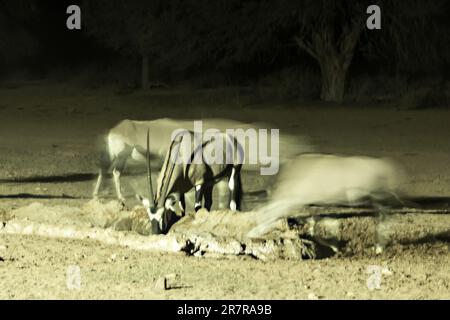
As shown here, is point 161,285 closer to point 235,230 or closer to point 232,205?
point 235,230

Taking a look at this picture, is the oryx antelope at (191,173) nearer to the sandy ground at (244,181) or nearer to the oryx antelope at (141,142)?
the oryx antelope at (141,142)

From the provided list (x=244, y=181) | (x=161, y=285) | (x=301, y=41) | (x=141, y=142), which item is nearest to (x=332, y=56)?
(x=301, y=41)

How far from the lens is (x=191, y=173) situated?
9766 mm

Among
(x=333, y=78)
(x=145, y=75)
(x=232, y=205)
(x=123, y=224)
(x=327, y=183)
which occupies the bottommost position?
(x=123, y=224)

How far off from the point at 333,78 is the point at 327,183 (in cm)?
1768

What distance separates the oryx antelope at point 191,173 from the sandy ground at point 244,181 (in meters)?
0.73

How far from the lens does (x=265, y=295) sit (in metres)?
7.01

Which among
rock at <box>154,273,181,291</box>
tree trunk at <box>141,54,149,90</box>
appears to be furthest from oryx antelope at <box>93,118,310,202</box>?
tree trunk at <box>141,54,149,90</box>

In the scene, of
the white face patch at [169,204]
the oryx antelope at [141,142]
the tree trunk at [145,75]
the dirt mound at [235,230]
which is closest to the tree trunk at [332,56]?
the tree trunk at [145,75]

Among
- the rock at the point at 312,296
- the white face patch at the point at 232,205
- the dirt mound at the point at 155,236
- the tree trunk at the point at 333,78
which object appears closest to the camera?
the rock at the point at 312,296

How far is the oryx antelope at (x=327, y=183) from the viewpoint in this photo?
32.5 ft

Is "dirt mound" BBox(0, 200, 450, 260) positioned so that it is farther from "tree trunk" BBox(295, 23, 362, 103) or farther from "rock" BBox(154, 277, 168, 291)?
"tree trunk" BBox(295, 23, 362, 103)

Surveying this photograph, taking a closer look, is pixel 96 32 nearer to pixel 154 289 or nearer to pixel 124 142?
pixel 124 142

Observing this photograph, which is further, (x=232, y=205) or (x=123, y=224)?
(x=232, y=205)
